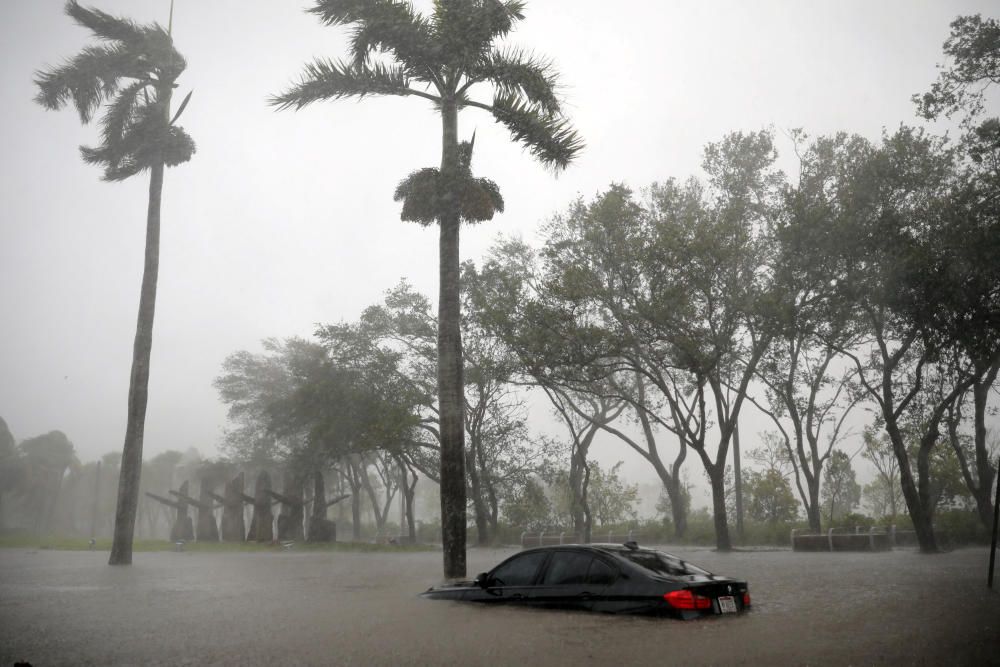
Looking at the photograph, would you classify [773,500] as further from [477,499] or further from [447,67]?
[447,67]

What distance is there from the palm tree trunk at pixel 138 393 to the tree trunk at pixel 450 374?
42.2ft

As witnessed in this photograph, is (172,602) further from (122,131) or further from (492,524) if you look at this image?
(492,524)

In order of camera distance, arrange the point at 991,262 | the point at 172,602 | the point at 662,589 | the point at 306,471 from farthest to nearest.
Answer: the point at 306,471, the point at 991,262, the point at 172,602, the point at 662,589

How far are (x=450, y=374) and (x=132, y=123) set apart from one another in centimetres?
1765

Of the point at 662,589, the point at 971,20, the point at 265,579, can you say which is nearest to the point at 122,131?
the point at 265,579

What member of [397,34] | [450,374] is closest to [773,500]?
[450,374]

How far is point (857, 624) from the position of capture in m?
8.05

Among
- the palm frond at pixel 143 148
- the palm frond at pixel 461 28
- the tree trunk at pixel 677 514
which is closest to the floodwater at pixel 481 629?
the palm frond at pixel 461 28

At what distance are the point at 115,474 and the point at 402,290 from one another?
8118 cm

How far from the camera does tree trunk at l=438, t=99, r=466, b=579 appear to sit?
14758mm

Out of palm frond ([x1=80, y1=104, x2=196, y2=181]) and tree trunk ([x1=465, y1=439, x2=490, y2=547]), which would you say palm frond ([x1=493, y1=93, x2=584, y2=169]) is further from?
tree trunk ([x1=465, y1=439, x2=490, y2=547])

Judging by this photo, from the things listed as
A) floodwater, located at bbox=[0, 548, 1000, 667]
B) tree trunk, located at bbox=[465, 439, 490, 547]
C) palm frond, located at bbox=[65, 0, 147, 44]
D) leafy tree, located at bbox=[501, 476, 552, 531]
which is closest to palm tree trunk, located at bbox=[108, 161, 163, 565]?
palm frond, located at bbox=[65, 0, 147, 44]

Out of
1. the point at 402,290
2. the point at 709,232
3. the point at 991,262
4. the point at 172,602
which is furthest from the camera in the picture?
the point at 402,290

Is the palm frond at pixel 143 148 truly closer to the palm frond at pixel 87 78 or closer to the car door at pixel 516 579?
the palm frond at pixel 87 78
